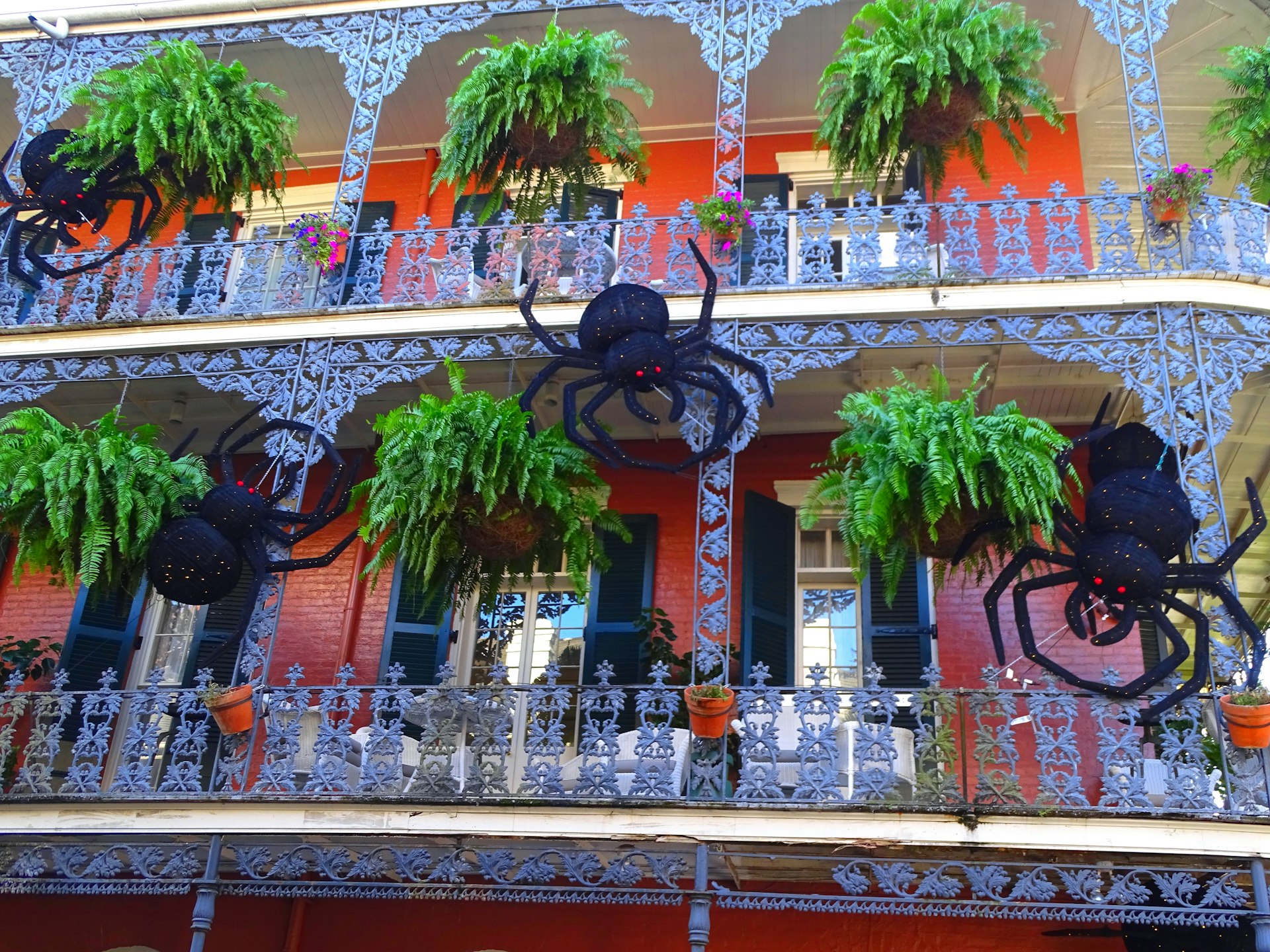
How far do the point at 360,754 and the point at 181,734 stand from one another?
3.62 ft

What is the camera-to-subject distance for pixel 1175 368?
24.8ft

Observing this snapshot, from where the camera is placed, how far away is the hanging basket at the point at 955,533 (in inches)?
273

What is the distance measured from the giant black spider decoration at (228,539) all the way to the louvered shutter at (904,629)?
3680 mm

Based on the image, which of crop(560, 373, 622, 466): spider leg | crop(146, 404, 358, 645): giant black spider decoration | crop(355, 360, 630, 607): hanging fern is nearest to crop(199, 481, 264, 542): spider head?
crop(146, 404, 358, 645): giant black spider decoration

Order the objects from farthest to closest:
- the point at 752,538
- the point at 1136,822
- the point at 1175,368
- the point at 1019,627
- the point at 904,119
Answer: the point at 752,538
the point at 904,119
the point at 1175,368
the point at 1019,627
the point at 1136,822

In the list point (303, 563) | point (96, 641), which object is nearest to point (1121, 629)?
point (303, 563)

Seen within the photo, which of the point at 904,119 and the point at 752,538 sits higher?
the point at 904,119

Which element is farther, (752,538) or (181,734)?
(752,538)

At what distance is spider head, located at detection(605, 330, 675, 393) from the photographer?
7.46 meters

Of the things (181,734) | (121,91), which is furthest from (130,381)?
(181,734)

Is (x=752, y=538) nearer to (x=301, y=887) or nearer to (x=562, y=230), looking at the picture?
(x=562, y=230)

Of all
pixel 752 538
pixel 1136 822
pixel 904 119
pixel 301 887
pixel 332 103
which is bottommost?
pixel 301 887

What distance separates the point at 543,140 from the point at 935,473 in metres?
3.94

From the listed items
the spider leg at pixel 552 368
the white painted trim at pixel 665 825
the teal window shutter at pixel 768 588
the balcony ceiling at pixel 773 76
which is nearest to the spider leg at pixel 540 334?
the spider leg at pixel 552 368
